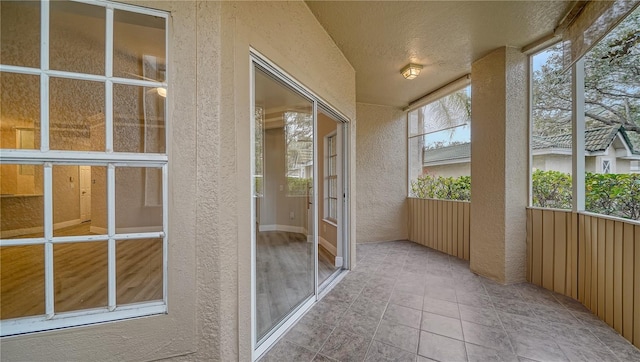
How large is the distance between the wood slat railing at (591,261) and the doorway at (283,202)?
2477mm

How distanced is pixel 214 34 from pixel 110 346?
1711 millimetres

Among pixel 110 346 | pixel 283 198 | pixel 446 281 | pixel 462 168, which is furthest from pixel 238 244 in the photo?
pixel 462 168

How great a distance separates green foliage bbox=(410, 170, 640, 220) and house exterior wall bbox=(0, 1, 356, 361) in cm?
310

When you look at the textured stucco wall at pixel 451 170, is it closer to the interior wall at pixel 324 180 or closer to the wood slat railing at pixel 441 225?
the wood slat railing at pixel 441 225

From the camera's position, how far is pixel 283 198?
262 cm

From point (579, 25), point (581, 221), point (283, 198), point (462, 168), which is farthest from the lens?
point (462, 168)

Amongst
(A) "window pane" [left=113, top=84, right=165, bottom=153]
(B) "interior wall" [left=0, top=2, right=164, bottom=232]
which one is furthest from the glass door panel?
(B) "interior wall" [left=0, top=2, right=164, bottom=232]

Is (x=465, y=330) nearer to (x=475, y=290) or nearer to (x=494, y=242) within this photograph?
(x=475, y=290)

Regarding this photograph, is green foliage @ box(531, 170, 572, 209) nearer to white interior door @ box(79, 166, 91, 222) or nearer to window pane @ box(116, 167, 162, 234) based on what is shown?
window pane @ box(116, 167, 162, 234)

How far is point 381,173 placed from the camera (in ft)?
16.0

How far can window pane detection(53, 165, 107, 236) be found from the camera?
1154mm

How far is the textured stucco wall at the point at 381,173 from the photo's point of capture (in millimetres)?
4793

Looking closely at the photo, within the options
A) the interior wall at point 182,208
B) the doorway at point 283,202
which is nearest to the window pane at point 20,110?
the interior wall at point 182,208

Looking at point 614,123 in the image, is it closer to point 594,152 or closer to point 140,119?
point 594,152
